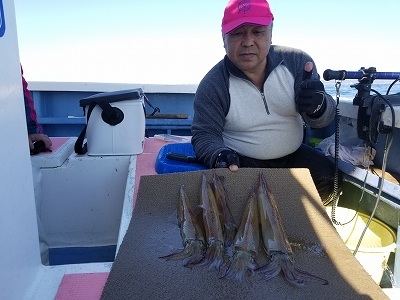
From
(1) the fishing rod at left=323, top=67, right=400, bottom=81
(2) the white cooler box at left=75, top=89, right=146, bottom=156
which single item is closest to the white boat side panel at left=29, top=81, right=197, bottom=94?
(2) the white cooler box at left=75, top=89, right=146, bottom=156

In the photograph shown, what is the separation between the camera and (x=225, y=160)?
2.11 metres

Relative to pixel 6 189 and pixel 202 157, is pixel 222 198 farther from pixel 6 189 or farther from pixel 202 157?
pixel 6 189

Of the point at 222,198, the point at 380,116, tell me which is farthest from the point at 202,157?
the point at 380,116

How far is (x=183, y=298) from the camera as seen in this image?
1.19 metres

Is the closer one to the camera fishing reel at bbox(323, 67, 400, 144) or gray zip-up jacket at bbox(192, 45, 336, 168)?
fishing reel at bbox(323, 67, 400, 144)

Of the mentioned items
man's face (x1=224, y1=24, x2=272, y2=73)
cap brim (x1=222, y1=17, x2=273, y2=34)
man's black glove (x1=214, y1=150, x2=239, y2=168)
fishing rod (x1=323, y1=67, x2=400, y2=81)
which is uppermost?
cap brim (x1=222, y1=17, x2=273, y2=34)

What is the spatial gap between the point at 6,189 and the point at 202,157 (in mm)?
1464

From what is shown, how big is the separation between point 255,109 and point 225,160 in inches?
27.8

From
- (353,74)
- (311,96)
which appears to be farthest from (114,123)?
(353,74)

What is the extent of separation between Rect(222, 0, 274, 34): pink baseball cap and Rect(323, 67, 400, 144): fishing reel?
57cm

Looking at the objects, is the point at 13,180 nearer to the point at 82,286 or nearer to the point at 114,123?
the point at 82,286

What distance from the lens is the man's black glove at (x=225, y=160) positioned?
2.06m

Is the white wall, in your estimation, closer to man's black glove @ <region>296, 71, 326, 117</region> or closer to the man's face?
the man's face

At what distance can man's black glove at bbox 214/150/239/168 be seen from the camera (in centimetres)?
206
